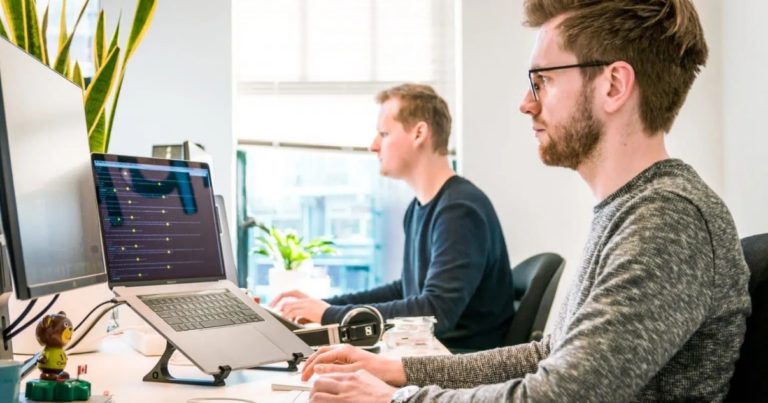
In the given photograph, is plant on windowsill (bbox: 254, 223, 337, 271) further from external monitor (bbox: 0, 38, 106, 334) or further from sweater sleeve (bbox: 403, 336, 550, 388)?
sweater sleeve (bbox: 403, 336, 550, 388)

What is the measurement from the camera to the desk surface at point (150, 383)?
4.19 ft

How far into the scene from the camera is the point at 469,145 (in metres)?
3.69

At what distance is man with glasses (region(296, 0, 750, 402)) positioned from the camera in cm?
94

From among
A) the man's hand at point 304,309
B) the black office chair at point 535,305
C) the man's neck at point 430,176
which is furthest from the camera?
the man's neck at point 430,176

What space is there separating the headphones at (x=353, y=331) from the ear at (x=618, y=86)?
33.0 inches

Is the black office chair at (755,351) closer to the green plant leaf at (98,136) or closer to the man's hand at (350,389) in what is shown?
the man's hand at (350,389)

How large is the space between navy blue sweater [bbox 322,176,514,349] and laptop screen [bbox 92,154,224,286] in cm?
67

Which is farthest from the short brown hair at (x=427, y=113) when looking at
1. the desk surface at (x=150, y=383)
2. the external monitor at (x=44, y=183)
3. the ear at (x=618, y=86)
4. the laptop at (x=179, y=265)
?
the ear at (x=618, y=86)

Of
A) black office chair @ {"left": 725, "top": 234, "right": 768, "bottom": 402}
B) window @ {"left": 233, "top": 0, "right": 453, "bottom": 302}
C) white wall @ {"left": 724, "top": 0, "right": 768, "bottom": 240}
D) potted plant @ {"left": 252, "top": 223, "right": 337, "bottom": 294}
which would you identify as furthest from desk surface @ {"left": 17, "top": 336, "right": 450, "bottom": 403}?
window @ {"left": 233, "top": 0, "right": 453, "bottom": 302}

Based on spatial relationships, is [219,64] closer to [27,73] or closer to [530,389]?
[27,73]

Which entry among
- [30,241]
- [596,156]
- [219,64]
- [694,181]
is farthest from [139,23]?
[219,64]

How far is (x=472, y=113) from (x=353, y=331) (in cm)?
206

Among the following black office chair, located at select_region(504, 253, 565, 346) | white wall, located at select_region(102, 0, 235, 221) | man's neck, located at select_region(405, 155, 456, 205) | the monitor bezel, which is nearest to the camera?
the monitor bezel

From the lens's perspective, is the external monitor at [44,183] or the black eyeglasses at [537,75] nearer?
the external monitor at [44,183]
